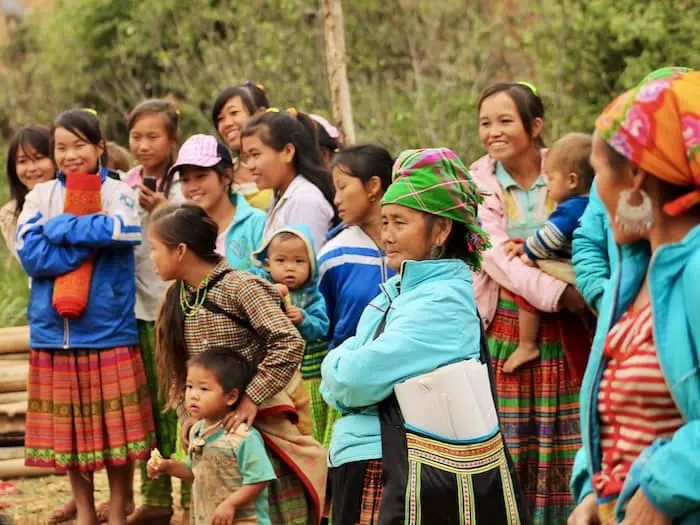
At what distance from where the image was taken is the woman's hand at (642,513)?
2.55 metres

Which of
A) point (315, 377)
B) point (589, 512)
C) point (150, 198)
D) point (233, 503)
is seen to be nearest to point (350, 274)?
point (315, 377)

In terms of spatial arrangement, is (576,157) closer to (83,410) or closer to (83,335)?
(83,335)

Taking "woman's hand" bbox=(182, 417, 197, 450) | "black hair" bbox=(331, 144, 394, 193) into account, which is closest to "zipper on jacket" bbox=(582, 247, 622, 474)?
"woman's hand" bbox=(182, 417, 197, 450)

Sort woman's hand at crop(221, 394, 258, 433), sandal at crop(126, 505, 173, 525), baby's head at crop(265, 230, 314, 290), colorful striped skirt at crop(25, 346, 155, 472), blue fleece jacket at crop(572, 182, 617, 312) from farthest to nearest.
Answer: sandal at crop(126, 505, 173, 525) → colorful striped skirt at crop(25, 346, 155, 472) → baby's head at crop(265, 230, 314, 290) → woman's hand at crop(221, 394, 258, 433) → blue fleece jacket at crop(572, 182, 617, 312)

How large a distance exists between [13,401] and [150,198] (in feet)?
7.51

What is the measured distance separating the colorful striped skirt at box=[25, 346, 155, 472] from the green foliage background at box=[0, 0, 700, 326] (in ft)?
12.6

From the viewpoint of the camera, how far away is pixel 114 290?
242 inches

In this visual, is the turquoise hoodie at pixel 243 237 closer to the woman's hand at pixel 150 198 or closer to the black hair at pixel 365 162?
the woman's hand at pixel 150 198

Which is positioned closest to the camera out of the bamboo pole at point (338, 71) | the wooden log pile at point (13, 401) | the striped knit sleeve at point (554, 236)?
the striped knit sleeve at point (554, 236)

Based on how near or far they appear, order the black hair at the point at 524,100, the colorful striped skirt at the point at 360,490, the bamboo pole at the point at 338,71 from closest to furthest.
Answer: the colorful striped skirt at the point at 360,490 < the black hair at the point at 524,100 < the bamboo pole at the point at 338,71

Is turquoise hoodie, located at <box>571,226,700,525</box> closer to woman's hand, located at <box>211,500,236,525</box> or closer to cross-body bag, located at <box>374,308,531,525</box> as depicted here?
cross-body bag, located at <box>374,308,531,525</box>

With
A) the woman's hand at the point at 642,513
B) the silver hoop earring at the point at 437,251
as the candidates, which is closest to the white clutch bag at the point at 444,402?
the silver hoop earring at the point at 437,251

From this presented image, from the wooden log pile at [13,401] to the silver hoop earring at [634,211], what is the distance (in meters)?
5.69

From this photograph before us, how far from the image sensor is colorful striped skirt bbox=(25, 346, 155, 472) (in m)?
6.06
